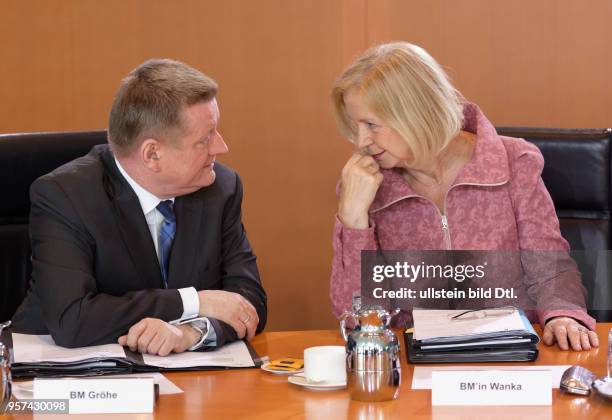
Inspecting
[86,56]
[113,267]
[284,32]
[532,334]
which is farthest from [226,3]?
[532,334]

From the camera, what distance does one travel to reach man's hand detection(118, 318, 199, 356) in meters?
2.03

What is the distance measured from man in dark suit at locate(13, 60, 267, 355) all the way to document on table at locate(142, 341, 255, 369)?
77mm

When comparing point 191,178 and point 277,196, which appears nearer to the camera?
point 191,178

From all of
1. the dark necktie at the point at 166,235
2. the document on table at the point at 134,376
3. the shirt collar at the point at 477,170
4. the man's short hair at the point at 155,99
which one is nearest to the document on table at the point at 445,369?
the document on table at the point at 134,376

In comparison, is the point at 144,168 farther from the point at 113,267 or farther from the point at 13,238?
the point at 13,238

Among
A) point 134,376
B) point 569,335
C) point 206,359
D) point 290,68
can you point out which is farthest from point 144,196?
point 290,68

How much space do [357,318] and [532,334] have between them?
43cm

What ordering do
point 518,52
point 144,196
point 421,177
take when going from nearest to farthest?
point 144,196 → point 421,177 → point 518,52

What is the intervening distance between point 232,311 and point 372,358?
63 centimetres

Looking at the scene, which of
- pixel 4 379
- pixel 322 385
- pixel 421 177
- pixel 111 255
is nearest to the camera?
pixel 4 379

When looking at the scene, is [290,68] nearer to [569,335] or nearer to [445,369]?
[569,335]

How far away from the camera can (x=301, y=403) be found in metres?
1.71

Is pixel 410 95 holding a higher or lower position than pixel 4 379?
higher

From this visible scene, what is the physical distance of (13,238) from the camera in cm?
260
